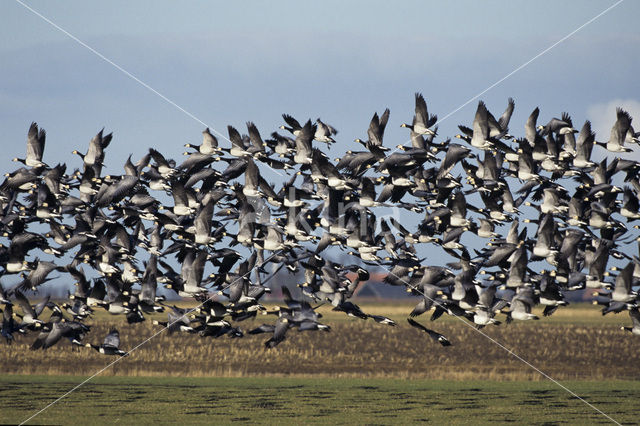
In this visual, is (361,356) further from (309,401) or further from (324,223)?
(324,223)

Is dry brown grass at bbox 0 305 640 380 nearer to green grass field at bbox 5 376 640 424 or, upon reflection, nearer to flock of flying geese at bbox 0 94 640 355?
green grass field at bbox 5 376 640 424

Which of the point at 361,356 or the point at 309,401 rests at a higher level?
the point at 361,356

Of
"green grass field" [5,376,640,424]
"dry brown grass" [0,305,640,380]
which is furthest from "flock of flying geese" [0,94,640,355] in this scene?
"dry brown grass" [0,305,640,380]

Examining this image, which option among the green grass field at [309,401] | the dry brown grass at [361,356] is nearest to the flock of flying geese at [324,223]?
the green grass field at [309,401]

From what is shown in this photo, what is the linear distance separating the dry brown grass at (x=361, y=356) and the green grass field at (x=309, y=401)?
4.41 meters

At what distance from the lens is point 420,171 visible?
79.5 feet

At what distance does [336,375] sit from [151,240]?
18.8m

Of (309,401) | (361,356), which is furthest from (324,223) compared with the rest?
(361,356)

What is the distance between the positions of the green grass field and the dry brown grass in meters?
4.41

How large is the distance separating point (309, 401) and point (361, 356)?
22006 millimetres

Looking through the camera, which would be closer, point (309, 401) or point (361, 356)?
point (309, 401)

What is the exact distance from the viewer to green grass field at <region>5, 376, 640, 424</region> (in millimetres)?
25312

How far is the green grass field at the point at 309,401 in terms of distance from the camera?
25.3 metres

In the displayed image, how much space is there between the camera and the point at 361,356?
5134cm
